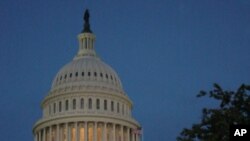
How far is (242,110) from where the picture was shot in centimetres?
4025

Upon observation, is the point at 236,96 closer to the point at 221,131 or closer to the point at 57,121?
the point at 221,131

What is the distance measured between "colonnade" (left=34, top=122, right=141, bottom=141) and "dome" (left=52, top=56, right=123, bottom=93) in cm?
809

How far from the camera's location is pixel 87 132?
144000 millimetres

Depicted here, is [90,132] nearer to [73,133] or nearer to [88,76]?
[73,133]

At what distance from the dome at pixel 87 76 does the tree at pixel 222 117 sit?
107282 millimetres

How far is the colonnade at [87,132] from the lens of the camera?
14312 centimetres

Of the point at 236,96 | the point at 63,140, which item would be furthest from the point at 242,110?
the point at 63,140

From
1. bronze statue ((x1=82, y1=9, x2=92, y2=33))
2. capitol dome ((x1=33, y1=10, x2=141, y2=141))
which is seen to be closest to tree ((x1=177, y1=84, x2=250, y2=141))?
capitol dome ((x1=33, y1=10, x2=141, y2=141))

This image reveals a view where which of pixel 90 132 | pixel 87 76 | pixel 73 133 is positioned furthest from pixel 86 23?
pixel 73 133

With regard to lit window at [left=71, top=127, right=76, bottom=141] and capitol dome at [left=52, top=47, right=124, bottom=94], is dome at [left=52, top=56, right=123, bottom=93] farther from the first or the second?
lit window at [left=71, top=127, right=76, bottom=141]

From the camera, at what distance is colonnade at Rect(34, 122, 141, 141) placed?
143125mm

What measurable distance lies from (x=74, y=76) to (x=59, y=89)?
484 centimetres

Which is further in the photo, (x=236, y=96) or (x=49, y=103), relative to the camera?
(x=49, y=103)

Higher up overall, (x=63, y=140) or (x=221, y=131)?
(x=63, y=140)
